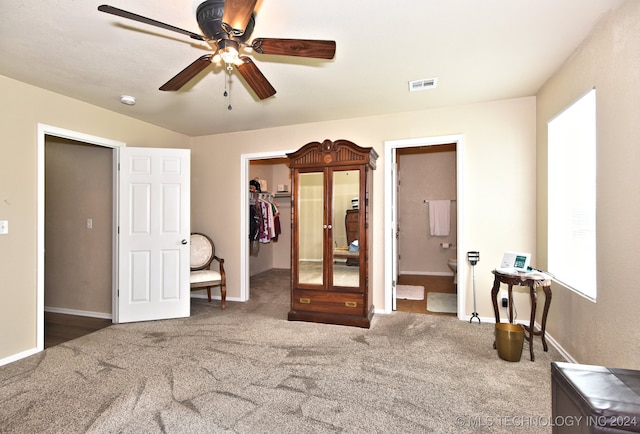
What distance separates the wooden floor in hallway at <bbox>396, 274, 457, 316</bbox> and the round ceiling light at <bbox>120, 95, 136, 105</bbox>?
3.96 m

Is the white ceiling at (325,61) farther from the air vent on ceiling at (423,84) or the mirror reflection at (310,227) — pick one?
the mirror reflection at (310,227)

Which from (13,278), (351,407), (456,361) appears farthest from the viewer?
(13,278)

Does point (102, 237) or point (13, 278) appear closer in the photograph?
point (13, 278)


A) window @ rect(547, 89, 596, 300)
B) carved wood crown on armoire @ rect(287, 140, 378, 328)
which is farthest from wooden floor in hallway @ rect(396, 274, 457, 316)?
window @ rect(547, 89, 596, 300)

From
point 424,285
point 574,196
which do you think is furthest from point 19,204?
point 424,285

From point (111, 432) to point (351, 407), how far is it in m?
1.42

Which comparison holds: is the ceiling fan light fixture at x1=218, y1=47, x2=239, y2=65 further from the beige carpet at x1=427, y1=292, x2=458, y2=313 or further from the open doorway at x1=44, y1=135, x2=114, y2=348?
the beige carpet at x1=427, y1=292, x2=458, y2=313

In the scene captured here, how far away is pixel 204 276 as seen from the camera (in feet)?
14.0

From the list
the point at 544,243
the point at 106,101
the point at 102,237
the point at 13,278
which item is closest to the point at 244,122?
the point at 106,101

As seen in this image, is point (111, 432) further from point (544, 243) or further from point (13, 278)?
point (544, 243)

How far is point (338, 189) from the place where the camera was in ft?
11.9

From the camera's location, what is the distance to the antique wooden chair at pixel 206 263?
428cm

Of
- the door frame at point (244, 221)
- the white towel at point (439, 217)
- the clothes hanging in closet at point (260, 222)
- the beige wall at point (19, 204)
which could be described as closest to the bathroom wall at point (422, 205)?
the white towel at point (439, 217)

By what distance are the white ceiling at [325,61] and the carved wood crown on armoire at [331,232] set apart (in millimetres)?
649
